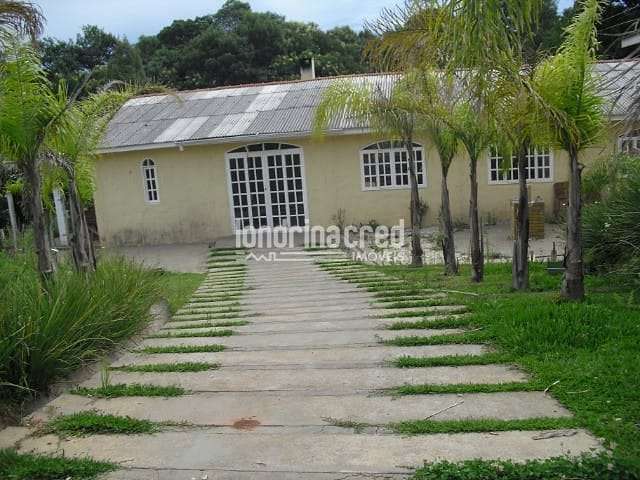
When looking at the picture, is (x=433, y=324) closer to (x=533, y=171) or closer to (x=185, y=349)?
(x=185, y=349)

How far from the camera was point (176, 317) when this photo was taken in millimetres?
7020

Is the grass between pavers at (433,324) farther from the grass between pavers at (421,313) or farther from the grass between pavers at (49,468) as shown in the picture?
the grass between pavers at (49,468)

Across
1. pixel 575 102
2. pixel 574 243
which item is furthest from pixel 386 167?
pixel 574 243

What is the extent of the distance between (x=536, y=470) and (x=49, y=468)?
2600 millimetres

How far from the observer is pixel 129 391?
418cm

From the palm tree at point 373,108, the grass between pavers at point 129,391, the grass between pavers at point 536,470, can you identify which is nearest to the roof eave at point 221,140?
the palm tree at point 373,108

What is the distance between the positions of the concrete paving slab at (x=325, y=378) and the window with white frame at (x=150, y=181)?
12.0 meters

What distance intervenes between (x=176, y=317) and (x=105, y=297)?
1.55 meters

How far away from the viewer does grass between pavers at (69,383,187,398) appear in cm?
412

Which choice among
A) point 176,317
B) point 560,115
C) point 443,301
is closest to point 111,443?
point 176,317

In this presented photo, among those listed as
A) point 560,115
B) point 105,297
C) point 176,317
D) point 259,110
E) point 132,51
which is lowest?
point 176,317

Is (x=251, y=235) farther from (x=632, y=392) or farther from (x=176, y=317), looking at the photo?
(x=632, y=392)

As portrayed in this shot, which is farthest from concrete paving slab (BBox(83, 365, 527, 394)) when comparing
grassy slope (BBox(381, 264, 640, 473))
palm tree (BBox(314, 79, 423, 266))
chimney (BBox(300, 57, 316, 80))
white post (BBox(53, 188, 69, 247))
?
chimney (BBox(300, 57, 316, 80))

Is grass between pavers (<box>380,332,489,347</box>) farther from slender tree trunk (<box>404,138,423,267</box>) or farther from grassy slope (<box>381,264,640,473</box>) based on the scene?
slender tree trunk (<box>404,138,423,267</box>)
